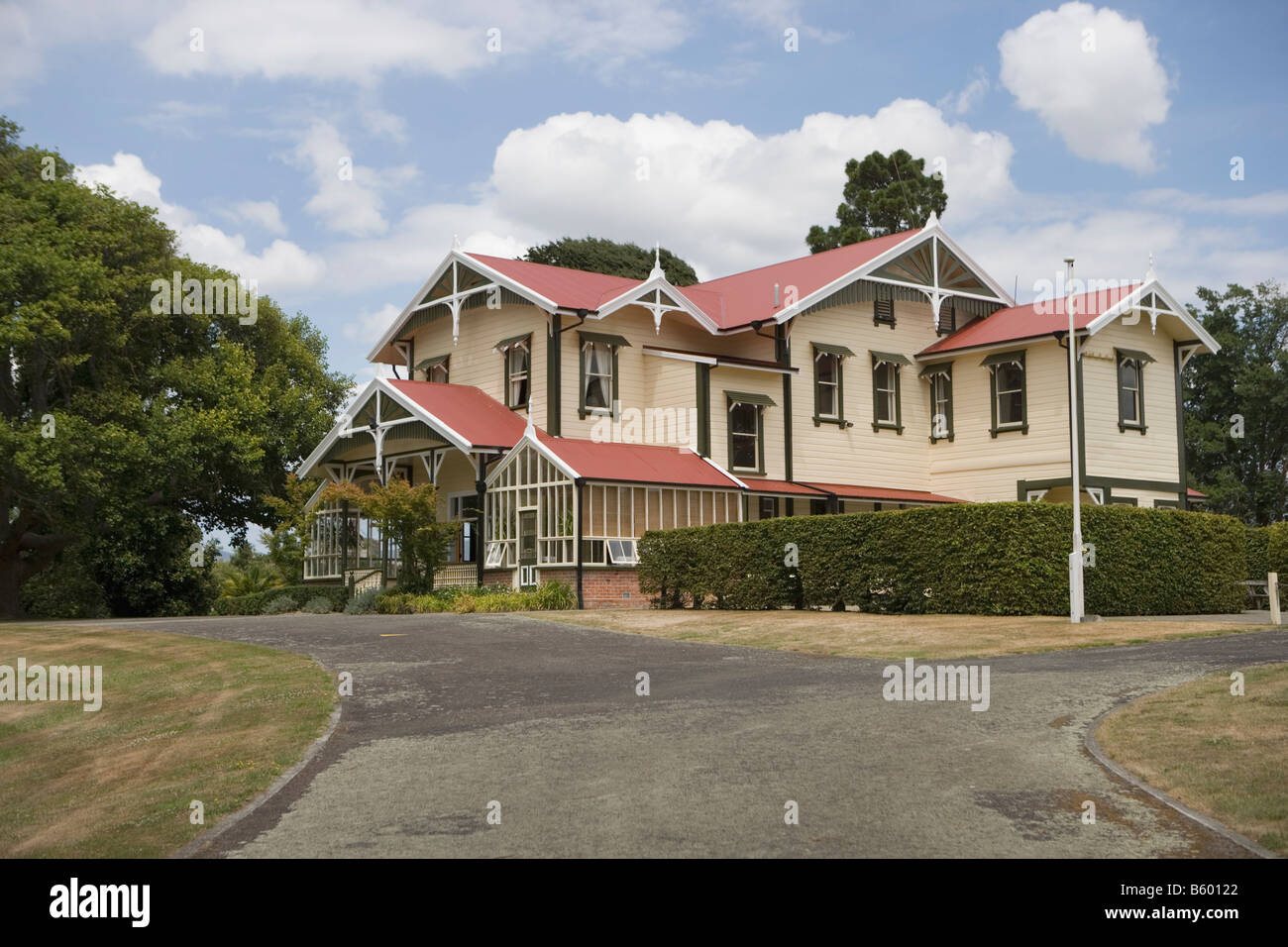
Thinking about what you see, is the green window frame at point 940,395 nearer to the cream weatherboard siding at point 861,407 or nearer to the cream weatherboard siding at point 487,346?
the cream weatherboard siding at point 861,407

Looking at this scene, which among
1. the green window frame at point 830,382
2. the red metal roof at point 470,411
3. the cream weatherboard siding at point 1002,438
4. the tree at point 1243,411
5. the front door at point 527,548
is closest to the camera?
the front door at point 527,548

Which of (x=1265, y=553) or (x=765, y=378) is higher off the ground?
(x=765, y=378)

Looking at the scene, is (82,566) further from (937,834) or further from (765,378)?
(937,834)

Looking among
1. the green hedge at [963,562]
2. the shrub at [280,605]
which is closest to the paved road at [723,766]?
the green hedge at [963,562]

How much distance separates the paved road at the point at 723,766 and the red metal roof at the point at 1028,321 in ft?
63.3

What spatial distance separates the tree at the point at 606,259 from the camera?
189 ft

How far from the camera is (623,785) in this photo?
29.6 ft

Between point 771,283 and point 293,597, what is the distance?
55.5 ft

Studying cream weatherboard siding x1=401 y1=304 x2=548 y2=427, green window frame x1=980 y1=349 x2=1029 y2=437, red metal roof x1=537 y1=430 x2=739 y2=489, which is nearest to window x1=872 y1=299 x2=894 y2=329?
green window frame x1=980 y1=349 x2=1029 y2=437

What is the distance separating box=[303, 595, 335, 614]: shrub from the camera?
105ft

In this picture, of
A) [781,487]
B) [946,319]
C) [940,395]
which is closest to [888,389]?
[940,395]

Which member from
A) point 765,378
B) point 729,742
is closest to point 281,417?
point 765,378
